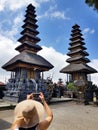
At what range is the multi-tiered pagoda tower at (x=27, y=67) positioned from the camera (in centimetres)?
2010

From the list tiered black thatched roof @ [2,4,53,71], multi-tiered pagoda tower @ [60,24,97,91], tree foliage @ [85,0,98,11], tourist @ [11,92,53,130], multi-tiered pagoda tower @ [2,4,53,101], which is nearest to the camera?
tourist @ [11,92,53,130]

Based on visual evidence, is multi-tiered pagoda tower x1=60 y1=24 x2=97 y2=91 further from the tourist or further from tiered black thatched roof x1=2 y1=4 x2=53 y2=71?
the tourist

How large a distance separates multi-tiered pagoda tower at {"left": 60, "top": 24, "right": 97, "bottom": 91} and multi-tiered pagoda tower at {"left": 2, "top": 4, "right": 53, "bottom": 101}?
28.6 ft

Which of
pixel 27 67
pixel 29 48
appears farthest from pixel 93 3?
pixel 29 48

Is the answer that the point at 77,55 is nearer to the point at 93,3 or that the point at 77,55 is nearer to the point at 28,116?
the point at 93,3

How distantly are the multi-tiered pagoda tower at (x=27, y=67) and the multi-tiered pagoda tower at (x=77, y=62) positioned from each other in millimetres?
8720

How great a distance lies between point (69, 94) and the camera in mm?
27906

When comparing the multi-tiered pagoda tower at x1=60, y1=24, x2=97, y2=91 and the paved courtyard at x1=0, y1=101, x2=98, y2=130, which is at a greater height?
the multi-tiered pagoda tower at x1=60, y1=24, x2=97, y2=91

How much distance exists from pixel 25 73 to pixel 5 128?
1380 centimetres

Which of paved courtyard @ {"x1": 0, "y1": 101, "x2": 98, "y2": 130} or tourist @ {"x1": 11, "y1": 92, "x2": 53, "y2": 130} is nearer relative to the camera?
tourist @ {"x1": 11, "y1": 92, "x2": 53, "y2": 130}

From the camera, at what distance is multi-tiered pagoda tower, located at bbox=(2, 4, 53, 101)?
65.9 ft

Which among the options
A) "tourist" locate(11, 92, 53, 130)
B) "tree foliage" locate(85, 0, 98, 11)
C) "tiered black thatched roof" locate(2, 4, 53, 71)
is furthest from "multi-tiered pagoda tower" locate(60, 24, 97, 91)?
"tourist" locate(11, 92, 53, 130)

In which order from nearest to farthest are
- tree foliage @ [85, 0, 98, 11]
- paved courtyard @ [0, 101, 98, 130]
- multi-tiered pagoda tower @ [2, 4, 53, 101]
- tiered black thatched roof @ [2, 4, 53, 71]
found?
tree foliage @ [85, 0, 98, 11] < paved courtyard @ [0, 101, 98, 130] < multi-tiered pagoda tower @ [2, 4, 53, 101] < tiered black thatched roof @ [2, 4, 53, 71]

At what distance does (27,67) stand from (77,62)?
1346 cm
